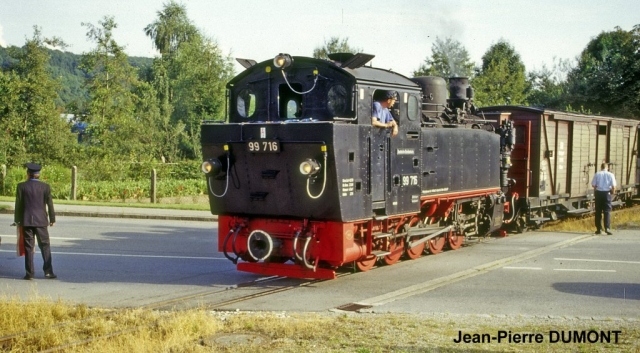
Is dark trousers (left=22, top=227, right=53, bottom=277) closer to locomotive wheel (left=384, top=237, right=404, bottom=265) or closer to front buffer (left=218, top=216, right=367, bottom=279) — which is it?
front buffer (left=218, top=216, right=367, bottom=279)

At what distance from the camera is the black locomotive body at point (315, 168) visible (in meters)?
10.5

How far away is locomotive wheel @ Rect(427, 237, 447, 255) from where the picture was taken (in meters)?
14.0

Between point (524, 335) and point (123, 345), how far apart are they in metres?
4.09

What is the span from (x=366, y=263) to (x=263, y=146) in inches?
107

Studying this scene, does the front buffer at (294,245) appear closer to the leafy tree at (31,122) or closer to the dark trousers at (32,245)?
the dark trousers at (32,245)

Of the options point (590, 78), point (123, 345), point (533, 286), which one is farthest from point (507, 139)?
point (590, 78)

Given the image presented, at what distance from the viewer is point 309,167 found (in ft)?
33.4

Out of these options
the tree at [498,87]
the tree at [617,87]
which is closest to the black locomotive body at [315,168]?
the tree at [498,87]

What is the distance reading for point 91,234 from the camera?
56.9 ft

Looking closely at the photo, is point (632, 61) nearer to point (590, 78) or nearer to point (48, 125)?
point (590, 78)

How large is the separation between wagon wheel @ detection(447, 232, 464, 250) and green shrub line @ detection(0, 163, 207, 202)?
1656 cm

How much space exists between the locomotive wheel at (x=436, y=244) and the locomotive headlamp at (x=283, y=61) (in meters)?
4.80

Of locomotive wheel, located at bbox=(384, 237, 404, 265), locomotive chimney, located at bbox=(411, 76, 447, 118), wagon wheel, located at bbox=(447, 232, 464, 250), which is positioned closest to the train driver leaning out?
locomotive wheel, located at bbox=(384, 237, 404, 265)

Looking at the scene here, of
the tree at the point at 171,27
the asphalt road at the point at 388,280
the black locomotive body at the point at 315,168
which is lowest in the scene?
the asphalt road at the point at 388,280
